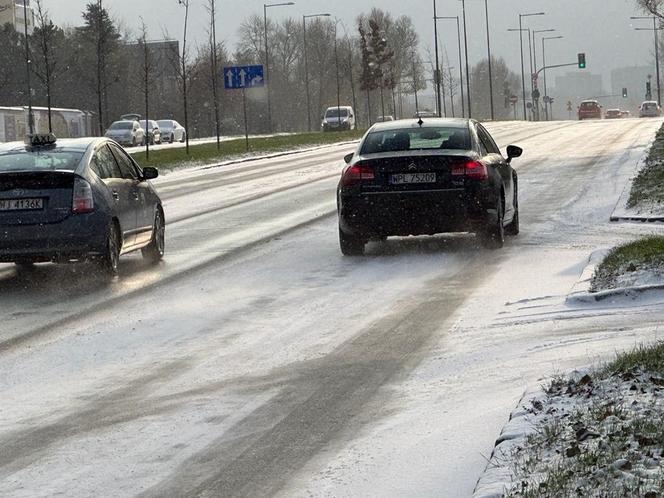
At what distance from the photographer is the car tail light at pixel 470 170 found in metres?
15.1

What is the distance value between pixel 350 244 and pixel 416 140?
56.8 inches

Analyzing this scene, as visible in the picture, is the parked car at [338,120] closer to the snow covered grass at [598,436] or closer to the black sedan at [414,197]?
the black sedan at [414,197]

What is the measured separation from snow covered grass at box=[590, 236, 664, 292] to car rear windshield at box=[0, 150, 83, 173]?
201 inches

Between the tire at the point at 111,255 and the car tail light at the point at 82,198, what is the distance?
1.08 feet

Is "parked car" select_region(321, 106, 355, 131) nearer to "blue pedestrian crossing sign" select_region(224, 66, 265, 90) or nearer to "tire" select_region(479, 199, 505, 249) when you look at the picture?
"blue pedestrian crossing sign" select_region(224, 66, 265, 90)

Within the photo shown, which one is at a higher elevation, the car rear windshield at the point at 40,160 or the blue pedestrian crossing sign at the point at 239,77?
the blue pedestrian crossing sign at the point at 239,77

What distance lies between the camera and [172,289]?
1259cm

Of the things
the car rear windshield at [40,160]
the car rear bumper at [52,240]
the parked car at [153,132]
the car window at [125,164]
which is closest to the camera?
the car rear bumper at [52,240]

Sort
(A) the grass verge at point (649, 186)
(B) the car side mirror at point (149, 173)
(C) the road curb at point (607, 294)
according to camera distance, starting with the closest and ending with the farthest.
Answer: (C) the road curb at point (607, 294), (B) the car side mirror at point (149, 173), (A) the grass verge at point (649, 186)

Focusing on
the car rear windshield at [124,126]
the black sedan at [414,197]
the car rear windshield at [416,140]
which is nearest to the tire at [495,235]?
the black sedan at [414,197]

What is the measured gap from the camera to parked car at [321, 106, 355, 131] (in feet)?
307

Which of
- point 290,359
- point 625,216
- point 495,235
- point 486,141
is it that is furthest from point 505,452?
point 625,216

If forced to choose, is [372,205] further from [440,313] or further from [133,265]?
[440,313]

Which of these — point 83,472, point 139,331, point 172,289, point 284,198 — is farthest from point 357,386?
point 284,198
